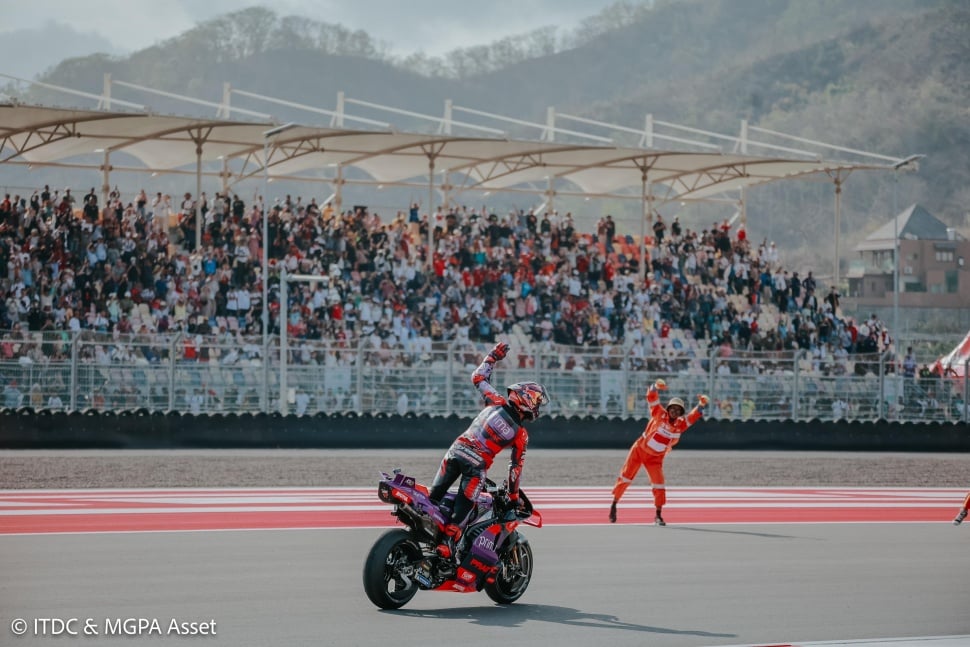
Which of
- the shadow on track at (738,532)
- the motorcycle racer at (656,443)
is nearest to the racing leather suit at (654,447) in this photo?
the motorcycle racer at (656,443)

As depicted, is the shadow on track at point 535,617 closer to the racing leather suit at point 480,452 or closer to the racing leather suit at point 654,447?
the racing leather suit at point 480,452

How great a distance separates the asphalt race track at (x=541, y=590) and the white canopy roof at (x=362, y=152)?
18.4 m

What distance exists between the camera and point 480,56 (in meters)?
187

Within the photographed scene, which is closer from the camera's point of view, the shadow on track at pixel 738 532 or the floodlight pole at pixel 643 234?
the shadow on track at pixel 738 532

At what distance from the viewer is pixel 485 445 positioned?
9.27 m

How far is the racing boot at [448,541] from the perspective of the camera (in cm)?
884

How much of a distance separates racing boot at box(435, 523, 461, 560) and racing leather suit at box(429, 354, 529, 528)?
108 mm

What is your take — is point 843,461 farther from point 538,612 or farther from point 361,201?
point 361,201

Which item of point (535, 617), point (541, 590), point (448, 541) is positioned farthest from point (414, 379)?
point (535, 617)

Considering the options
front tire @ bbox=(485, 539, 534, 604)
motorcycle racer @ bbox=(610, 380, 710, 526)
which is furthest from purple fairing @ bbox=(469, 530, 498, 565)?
motorcycle racer @ bbox=(610, 380, 710, 526)

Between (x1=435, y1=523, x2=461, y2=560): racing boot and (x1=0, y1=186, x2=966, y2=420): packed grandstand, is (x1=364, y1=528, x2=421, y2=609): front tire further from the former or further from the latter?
(x1=0, y1=186, x2=966, y2=420): packed grandstand

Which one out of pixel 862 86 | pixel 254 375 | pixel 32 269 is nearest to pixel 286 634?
pixel 254 375

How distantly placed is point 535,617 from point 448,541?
30.5 inches

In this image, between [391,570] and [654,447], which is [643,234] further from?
[391,570]
